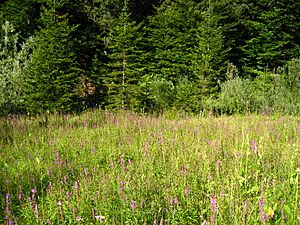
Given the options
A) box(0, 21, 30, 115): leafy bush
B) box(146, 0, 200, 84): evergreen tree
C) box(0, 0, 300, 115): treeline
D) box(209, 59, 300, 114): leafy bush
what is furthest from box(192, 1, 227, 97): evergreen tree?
box(0, 21, 30, 115): leafy bush

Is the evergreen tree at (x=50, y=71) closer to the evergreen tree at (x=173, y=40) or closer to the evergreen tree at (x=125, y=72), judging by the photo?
the evergreen tree at (x=125, y=72)

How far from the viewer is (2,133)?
6.77 meters

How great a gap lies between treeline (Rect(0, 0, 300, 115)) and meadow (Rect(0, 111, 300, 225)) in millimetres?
4675

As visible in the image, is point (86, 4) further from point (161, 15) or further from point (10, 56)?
point (10, 56)

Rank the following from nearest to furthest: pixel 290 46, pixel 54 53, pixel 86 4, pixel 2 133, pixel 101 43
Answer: pixel 2 133
pixel 54 53
pixel 101 43
pixel 86 4
pixel 290 46

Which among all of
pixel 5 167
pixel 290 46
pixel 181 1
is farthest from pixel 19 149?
pixel 290 46

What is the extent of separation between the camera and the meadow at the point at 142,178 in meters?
2.78

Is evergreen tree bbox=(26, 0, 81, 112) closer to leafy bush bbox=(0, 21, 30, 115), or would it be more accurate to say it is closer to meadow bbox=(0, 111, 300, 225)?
leafy bush bbox=(0, 21, 30, 115)

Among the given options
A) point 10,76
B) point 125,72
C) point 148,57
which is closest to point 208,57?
point 125,72

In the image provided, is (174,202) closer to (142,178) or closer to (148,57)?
(142,178)

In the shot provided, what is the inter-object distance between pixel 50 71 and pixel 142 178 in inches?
372

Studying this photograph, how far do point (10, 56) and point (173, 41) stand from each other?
30.9 feet

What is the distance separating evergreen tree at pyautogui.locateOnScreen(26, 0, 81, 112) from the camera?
37.8ft

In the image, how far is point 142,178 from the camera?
11.3ft
